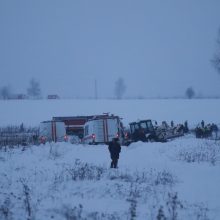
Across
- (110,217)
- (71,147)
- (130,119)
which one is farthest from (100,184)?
(130,119)

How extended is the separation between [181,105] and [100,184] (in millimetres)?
73199

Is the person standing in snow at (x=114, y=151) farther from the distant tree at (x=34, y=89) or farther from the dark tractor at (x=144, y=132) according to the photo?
the distant tree at (x=34, y=89)

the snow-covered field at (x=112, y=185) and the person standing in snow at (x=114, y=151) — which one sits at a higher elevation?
the person standing in snow at (x=114, y=151)

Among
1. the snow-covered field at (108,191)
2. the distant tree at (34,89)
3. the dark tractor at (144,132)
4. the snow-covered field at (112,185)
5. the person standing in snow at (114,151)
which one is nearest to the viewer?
the snow-covered field at (108,191)

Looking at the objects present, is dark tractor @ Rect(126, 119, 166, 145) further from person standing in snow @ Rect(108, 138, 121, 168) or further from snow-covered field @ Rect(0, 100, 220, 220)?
person standing in snow @ Rect(108, 138, 121, 168)

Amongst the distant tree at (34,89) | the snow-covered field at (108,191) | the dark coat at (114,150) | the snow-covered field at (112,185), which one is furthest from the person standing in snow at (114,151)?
the distant tree at (34,89)

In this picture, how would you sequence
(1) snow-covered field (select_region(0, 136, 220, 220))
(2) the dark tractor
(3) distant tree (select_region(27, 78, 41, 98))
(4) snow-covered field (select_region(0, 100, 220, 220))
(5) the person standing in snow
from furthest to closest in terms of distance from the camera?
(3) distant tree (select_region(27, 78, 41, 98)), (2) the dark tractor, (5) the person standing in snow, (4) snow-covered field (select_region(0, 100, 220, 220)), (1) snow-covered field (select_region(0, 136, 220, 220))

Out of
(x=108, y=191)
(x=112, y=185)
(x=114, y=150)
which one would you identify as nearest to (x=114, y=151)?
(x=114, y=150)

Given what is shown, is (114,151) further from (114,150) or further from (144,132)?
(144,132)

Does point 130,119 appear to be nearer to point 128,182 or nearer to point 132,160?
point 132,160

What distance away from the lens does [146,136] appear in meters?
36.2

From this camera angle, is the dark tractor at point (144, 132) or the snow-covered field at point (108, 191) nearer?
the snow-covered field at point (108, 191)

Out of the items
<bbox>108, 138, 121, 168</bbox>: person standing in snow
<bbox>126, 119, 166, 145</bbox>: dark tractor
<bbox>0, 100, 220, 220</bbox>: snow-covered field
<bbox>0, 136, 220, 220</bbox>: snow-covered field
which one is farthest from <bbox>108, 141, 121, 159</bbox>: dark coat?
<bbox>126, 119, 166, 145</bbox>: dark tractor

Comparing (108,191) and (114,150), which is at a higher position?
(114,150)
